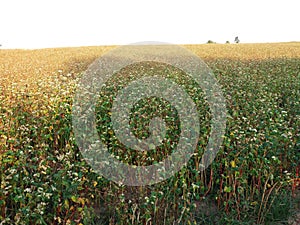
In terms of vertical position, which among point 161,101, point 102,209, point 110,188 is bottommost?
point 102,209

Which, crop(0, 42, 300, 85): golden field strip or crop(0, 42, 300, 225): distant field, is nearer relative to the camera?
crop(0, 42, 300, 225): distant field

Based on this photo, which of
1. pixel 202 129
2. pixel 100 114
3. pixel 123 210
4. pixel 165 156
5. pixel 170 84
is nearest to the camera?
pixel 123 210

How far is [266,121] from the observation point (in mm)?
5379

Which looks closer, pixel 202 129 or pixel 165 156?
pixel 165 156

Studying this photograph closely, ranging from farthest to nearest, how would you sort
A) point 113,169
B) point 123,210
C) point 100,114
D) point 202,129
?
point 100,114
point 202,129
point 113,169
point 123,210

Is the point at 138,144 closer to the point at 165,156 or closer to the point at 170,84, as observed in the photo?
the point at 165,156

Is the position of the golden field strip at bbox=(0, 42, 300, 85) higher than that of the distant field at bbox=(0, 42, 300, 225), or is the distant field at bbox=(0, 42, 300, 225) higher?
the golden field strip at bbox=(0, 42, 300, 85)

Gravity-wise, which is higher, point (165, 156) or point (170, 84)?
point (170, 84)

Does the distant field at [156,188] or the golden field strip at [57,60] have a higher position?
the golden field strip at [57,60]

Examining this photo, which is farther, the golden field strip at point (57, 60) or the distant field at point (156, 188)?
the golden field strip at point (57, 60)

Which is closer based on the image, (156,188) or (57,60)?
(156,188)

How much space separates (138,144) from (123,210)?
3.43 feet

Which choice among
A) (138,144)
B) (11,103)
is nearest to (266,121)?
(138,144)

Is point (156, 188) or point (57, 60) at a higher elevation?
point (57, 60)
